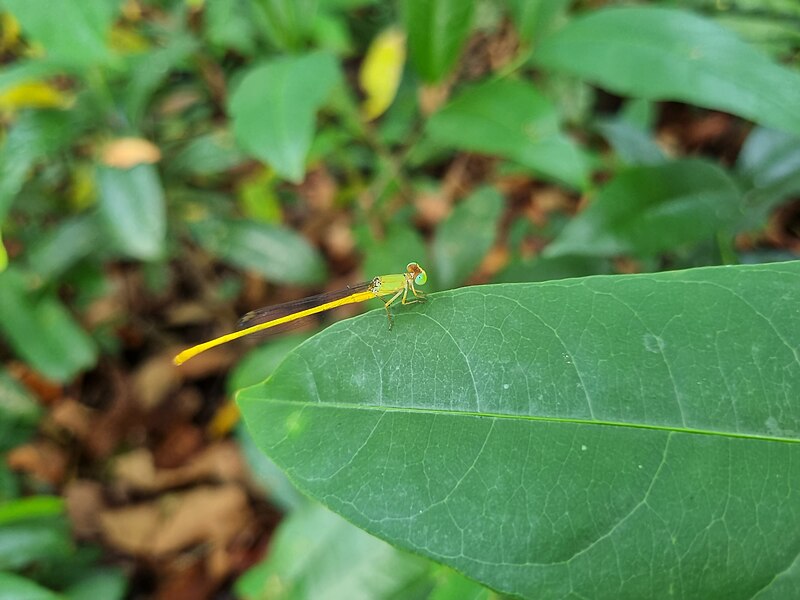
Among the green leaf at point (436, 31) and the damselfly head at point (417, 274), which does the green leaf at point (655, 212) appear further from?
the green leaf at point (436, 31)

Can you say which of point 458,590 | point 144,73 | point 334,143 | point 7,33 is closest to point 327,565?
point 458,590

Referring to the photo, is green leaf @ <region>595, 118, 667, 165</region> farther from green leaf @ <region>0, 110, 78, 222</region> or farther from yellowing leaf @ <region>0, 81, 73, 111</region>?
yellowing leaf @ <region>0, 81, 73, 111</region>

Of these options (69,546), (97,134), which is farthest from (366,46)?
(69,546)

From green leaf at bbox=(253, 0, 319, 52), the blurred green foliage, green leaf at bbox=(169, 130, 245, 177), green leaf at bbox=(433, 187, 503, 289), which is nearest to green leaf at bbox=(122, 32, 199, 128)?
the blurred green foliage

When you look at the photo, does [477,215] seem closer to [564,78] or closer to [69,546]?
[564,78]

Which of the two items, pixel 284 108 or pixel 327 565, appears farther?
pixel 327 565

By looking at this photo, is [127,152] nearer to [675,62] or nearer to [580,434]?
[675,62]
